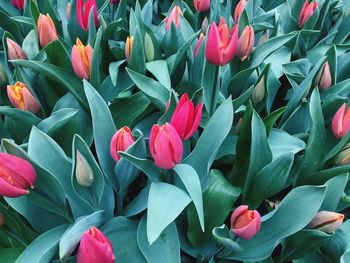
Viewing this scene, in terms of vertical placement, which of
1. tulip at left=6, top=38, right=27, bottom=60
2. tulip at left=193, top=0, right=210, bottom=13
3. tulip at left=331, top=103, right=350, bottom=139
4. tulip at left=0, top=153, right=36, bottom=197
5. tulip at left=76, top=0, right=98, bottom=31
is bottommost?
tulip at left=331, top=103, right=350, bottom=139

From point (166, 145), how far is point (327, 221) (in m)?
0.41

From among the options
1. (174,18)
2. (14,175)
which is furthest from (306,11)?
(14,175)

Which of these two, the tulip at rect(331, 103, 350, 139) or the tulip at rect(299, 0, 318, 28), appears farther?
the tulip at rect(299, 0, 318, 28)

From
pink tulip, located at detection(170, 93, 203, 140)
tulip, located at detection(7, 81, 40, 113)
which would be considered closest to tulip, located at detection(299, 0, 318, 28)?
pink tulip, located at detection(170, 93, 203, 140)

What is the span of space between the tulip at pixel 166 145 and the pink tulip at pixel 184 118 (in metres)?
0.04

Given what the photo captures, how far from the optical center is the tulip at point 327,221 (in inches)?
39.6

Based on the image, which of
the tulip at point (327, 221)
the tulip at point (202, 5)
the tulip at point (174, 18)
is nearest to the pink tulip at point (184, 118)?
the tulip at point (327, 221)

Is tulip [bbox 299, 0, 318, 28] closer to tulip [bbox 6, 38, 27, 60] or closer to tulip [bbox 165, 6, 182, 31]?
tulip [bbox 165, 6, 182, 31]

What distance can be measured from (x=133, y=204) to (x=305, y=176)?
1.39 ft

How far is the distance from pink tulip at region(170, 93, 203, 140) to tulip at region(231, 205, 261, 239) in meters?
0.19

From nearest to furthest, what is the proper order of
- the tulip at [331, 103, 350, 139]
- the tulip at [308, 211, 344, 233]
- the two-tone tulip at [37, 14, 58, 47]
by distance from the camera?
the tulip at [308, 211, 344, 233] < the tulip at [331, 103, 350, 139] < the two-tone tulip at [37, 14, 58, 47]

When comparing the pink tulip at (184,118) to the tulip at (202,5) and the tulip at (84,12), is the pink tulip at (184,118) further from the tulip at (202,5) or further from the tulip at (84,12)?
the tulip at (202,5)

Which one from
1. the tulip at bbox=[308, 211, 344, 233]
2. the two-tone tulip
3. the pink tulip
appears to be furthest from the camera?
the two-tone tulip

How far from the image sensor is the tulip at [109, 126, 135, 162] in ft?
3.13
